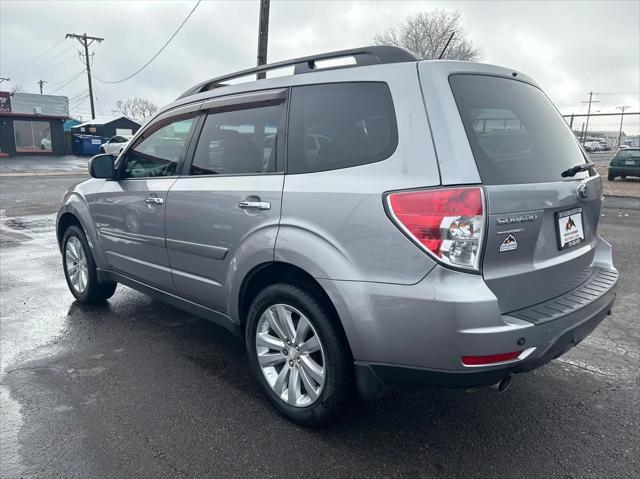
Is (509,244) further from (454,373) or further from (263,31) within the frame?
(263,31)

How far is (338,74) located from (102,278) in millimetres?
3026

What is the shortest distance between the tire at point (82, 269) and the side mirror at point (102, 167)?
0.80 metres

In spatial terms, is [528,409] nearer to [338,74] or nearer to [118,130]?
[338,74]

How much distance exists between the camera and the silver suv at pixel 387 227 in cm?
208

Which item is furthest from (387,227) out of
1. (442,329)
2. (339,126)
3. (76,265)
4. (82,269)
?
(76,265)

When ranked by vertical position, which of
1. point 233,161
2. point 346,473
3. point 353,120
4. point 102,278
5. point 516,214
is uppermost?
point 353,120

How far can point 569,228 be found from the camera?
2.53m

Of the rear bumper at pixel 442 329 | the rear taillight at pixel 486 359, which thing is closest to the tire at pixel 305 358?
the rear bumper at pixel 442 329

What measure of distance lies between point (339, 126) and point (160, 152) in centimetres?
182

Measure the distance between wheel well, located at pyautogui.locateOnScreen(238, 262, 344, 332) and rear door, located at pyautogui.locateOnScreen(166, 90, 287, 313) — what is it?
0.11m

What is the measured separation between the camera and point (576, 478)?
7.52ft

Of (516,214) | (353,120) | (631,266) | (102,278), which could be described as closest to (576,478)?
(516,214)

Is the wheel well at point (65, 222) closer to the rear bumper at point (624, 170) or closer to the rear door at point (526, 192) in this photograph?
the rear door at point (526, 192)

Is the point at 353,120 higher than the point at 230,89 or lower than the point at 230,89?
lower
